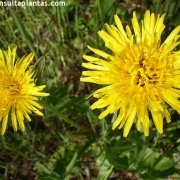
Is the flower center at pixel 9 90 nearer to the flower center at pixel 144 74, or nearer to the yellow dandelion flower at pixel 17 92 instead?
the yellow dandelion flower at pixel 17 92

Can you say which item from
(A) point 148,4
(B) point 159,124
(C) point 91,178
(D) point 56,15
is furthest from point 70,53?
(B) point 159,124

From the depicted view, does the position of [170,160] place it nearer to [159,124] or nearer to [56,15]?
[159,124]

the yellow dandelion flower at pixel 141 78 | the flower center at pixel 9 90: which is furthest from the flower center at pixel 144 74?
the flower center at pixel 9 90

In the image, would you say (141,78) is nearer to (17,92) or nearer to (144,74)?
(144,74)

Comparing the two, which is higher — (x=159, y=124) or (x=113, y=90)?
(x=113, y=90)

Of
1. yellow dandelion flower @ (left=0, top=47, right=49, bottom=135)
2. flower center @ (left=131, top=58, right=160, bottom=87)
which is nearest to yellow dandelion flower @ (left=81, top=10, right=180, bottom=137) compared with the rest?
flower center @ (left=131, top=58, right=160, bottom=87)

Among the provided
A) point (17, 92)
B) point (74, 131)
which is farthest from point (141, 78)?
point (74, 131)
